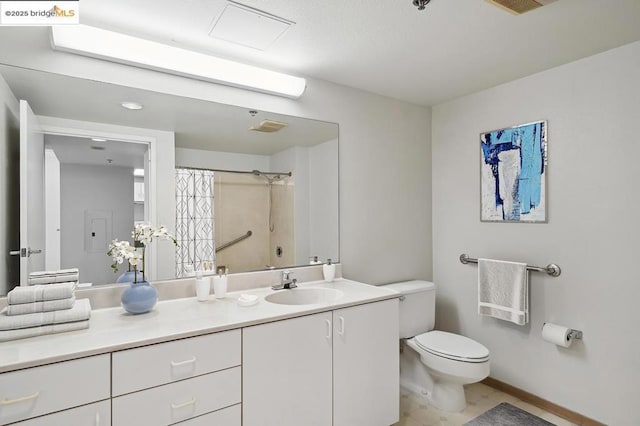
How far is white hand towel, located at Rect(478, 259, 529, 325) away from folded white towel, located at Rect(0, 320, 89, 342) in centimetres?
233

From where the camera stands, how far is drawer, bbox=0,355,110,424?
0.99 meters

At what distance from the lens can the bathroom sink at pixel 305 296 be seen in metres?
1.92

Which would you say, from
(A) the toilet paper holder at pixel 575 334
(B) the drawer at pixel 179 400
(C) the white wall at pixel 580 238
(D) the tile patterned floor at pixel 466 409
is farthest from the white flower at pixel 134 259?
(A) the toilet paper holder at pixel 575 334

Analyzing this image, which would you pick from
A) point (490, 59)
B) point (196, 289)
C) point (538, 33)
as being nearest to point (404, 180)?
point (490, 59)

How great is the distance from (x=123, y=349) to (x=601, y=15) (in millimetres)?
2431

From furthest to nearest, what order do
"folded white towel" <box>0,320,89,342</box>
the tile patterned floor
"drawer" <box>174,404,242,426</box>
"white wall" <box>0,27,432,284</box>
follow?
1. "white wall" <box>0,27,432,284</box>
2. the tile patterned floor
3. "drawer" <box>174,404,242,426</box>
4. "folded white towel" <box>0,320,89,342</box>

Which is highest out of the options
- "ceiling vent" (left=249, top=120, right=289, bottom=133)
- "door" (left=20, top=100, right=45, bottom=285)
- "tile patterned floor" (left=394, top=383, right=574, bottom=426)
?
"ceiling vent" (left=249, top=120, right=289, bottom=133)

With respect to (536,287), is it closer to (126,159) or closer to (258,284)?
(258,284)

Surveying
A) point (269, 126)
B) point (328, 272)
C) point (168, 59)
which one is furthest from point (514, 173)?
point (168, 59)

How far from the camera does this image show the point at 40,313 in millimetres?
1209

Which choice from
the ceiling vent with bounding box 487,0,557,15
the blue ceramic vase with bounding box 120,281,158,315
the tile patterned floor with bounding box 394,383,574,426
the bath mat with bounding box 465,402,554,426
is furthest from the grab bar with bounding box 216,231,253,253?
the bath mat with bounding box 465,402,554,426

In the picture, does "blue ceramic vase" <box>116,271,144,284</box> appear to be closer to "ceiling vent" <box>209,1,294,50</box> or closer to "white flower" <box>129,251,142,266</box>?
"white flower" <box>129,251,142,266</box>

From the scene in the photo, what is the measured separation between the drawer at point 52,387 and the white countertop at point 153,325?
29mm

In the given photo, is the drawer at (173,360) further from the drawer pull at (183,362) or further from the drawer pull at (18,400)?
the drawer pull at (18,400)
